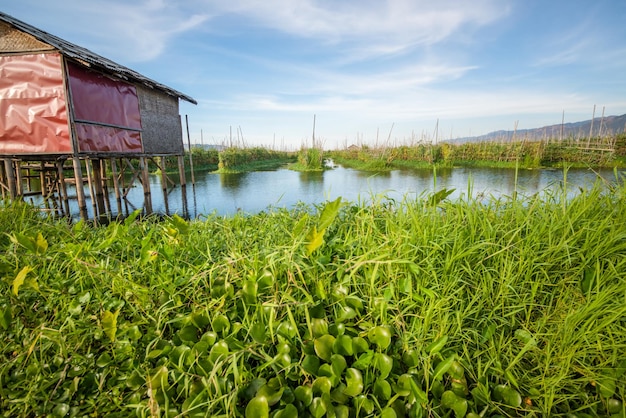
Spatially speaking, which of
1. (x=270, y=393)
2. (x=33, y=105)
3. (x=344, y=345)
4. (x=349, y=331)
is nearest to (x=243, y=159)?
(x=33, y=105)

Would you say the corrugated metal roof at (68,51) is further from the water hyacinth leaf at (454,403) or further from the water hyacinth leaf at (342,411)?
the water hyacinth leaf at (454,403)

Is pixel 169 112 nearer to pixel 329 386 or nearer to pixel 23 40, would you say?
pixel 23 40

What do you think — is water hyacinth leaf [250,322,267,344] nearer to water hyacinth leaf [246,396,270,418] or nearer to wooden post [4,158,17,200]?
water hyacinth leaf [246,396,270,418]

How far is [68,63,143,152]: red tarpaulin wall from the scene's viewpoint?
682 cm

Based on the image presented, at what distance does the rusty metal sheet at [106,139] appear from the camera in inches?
274

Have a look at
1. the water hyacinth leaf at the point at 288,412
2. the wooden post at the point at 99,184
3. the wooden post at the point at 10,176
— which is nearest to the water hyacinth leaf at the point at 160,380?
the water hyacinth leaf at the point at 288,412

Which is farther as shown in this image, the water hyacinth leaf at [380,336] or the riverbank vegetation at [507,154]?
the riverbank vegetation at [507,154]

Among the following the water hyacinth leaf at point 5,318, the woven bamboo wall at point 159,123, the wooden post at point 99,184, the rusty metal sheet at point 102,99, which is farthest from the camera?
the wooden post at point 99,184

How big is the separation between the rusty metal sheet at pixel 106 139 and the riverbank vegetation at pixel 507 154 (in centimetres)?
1832

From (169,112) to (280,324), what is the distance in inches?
476

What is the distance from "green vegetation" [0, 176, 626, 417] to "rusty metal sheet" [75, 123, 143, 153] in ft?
→ 21.7

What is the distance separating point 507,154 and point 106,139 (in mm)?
26340

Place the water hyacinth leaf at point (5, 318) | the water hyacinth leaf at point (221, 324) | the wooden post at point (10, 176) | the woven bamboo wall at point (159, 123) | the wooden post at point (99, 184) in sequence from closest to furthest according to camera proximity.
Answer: the water hyacinth leaf at point (221, 324) → the water hyacinth leaf at point (5, 318) → the wooden post at point (10, 176) → the woven bamboo wall at point (159, 123) → the wooden post at point (99, 184)

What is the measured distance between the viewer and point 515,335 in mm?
1363
